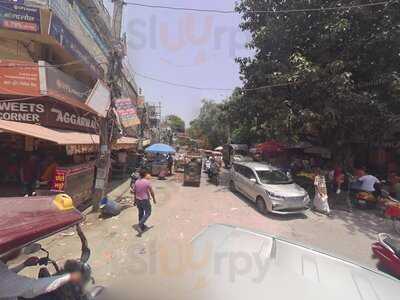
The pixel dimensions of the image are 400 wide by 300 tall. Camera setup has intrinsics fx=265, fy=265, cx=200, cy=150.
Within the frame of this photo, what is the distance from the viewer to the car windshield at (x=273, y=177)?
33.8 feet

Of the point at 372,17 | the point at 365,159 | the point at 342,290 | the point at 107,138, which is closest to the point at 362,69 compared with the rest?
the point at 372,17

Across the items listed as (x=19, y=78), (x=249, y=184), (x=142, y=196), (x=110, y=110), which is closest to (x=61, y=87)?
(x=19, y=78)

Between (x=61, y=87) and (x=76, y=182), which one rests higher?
(x=61, y=87)

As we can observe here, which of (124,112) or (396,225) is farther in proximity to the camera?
(124,112)

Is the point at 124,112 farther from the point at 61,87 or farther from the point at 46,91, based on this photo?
the point at 61,87

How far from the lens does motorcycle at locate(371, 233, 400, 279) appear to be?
5.21 meters

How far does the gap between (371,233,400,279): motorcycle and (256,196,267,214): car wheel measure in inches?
161

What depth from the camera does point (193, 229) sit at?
25.6 feet

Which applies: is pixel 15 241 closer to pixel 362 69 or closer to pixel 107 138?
pixel 107 138

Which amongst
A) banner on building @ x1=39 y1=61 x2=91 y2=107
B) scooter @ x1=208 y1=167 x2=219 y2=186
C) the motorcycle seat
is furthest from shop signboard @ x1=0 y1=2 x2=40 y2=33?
the motorcycle seat

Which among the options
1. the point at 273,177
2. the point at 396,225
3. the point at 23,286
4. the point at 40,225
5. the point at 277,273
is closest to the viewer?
the point at 23,286

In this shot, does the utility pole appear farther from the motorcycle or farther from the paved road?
the motorcycle

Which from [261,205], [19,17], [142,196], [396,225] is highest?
[19,17]

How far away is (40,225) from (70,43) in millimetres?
10706
